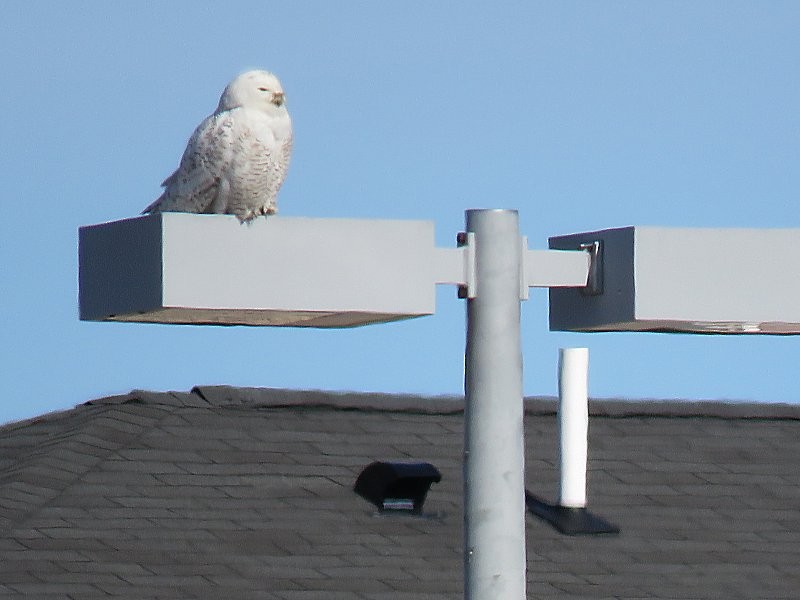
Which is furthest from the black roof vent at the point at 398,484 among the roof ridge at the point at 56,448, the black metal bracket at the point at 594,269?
the black metal bracket at the point at 594,269

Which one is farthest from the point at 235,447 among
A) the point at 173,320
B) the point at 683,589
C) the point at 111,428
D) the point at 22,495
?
the point at 173,320

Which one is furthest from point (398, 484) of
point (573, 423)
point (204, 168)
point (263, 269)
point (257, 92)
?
point (263, 269)

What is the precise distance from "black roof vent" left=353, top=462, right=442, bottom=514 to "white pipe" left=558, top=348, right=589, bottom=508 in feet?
2.38

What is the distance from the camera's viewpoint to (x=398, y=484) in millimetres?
9320

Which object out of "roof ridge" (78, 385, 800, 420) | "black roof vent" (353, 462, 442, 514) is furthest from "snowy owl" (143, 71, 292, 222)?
"roof ridge" (78, 385, 800, 420)

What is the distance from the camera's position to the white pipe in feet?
31.9

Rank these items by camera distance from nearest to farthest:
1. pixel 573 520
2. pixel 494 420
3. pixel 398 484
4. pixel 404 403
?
pixel 494 420, pixel 398 484, pixel 573 520, pixel 404 403

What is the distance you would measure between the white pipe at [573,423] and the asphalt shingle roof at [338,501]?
0.89 ft

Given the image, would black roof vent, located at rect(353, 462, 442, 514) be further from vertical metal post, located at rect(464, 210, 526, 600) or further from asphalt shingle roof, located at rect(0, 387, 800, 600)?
vertical metal post, located at rect(464, 210, 526, 600)

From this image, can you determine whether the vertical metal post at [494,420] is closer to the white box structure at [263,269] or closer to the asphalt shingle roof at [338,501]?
the white box structure at [263,269]

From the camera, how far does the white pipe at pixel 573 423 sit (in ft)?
31.9

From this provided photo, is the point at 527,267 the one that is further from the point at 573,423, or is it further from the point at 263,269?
the point at 573,423

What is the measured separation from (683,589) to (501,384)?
5.96 metres

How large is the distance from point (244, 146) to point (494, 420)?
2036mm
